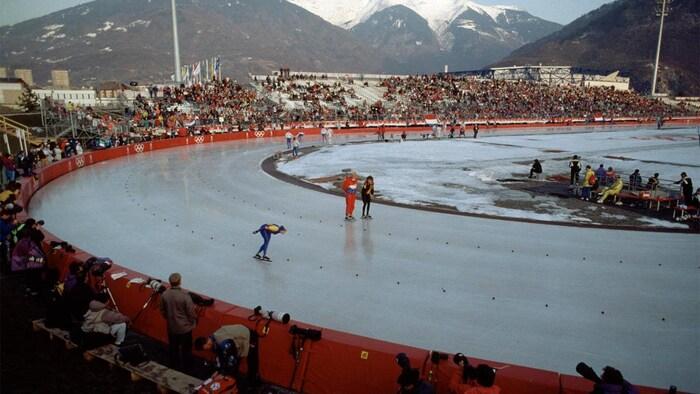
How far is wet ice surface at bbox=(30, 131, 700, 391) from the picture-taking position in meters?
6.25

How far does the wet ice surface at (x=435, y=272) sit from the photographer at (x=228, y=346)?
1.96 metres

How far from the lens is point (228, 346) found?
4590 millimetres

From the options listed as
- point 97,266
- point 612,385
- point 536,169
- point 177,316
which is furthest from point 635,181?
point 97,266

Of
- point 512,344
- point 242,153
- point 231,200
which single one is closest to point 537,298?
point 512,344

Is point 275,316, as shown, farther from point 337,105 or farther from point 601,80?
point 601,80

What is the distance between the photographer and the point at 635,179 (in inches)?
637

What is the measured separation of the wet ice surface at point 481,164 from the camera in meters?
15.6

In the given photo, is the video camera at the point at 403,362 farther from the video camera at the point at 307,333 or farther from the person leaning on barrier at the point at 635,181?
the person leaning on barrier at the point at 635,181

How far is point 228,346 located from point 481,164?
69.3 feet

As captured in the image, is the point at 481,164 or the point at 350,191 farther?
the point at 481,164

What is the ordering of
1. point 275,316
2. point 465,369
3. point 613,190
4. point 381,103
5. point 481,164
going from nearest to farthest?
1. point 465,369
2. point 275,316
3. point 613,190
4. point 481,164
5. point 381,103

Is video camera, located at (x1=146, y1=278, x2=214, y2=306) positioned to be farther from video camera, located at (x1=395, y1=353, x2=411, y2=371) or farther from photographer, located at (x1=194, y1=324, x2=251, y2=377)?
video camera, located at (x1=395, y1=353, x2=411, y2=371)

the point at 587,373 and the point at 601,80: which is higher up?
the point at 601,80

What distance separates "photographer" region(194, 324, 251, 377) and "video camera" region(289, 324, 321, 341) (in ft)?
1.62
